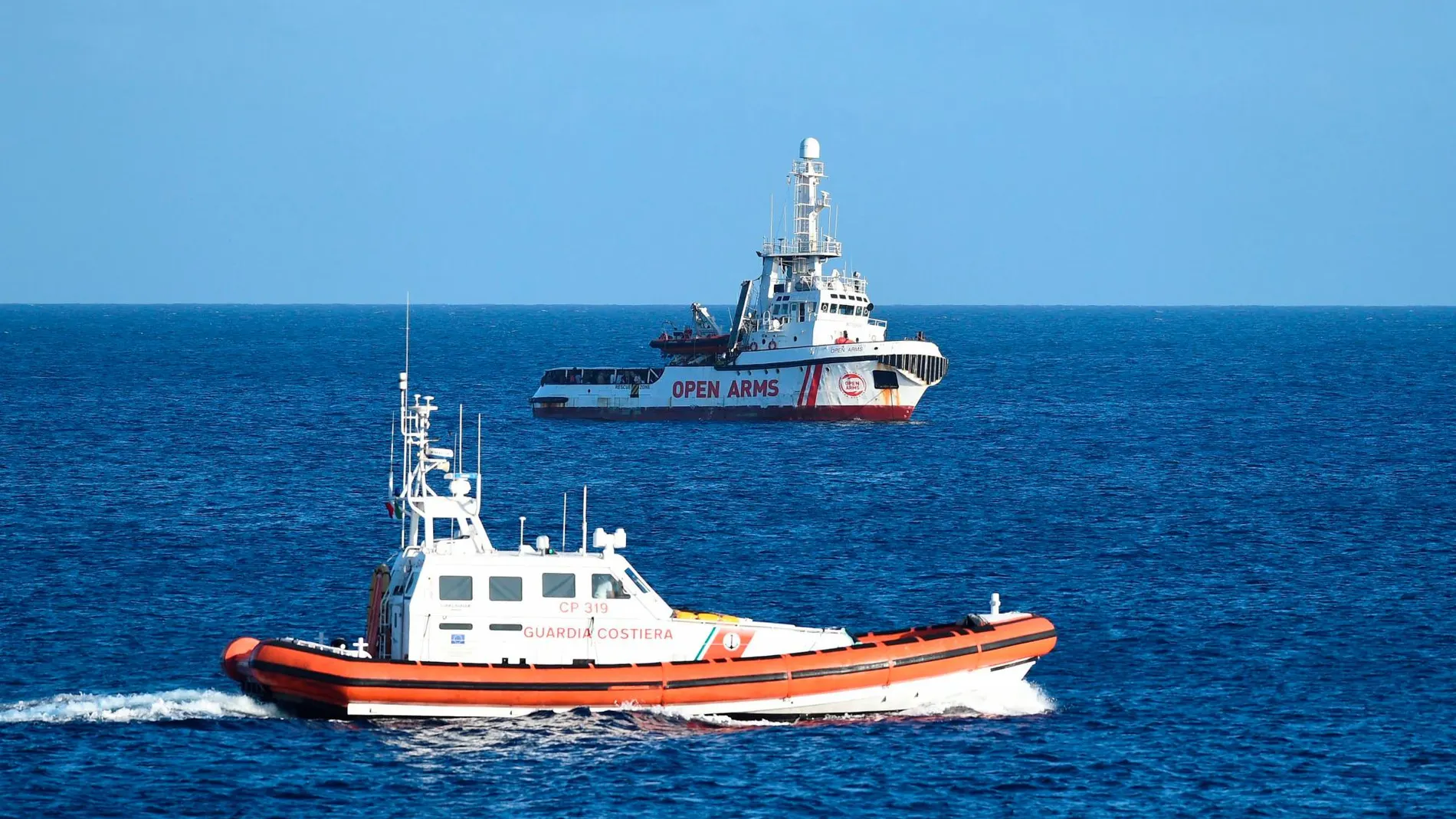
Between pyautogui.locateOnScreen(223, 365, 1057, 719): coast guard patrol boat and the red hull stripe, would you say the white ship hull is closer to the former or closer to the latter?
the red hull stripe

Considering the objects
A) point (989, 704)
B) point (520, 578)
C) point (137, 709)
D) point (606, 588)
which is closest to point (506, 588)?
point (520, 578)

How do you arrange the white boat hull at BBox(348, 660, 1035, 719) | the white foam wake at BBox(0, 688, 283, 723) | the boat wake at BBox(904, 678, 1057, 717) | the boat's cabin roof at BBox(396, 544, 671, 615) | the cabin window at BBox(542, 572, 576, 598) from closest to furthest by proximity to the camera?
1. the white boat hull at BBox(348, 660, 1035, 719)
2. the boat's cabin roof at BBox(396, 544, 671, 615)
3. the cabin window at BBox(542, 572, 576, 598)
4. the white foam wake at BBox(0, 688, 283, 723)
5. the boat wake at BBox(904, 678, 1057, 717)

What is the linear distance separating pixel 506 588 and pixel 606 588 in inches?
73.2

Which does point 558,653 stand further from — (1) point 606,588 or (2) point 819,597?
(2) point 819,597

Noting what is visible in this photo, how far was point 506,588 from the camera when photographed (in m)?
34.3

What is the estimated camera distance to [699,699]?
1345 inches

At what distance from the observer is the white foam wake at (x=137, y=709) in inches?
1368

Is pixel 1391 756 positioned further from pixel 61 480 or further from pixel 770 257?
pixel 770 257

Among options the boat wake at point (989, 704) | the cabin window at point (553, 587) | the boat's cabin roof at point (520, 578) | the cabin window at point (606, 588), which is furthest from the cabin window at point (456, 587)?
the boat wake at point (989, 704)

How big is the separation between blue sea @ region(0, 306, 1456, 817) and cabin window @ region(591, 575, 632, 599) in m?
2.34

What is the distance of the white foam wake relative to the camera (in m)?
34.8

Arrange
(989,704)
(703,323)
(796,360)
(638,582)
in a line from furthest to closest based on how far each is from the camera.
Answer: (703,323) → (796,360) → (989,704) → (638,582)

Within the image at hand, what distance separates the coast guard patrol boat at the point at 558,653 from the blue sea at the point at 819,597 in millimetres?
587

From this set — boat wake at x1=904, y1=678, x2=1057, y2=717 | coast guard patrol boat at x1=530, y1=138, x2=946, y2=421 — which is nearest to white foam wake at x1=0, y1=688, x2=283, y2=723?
boat wake at x1=904, y1=678, x2=1057, y2=717
